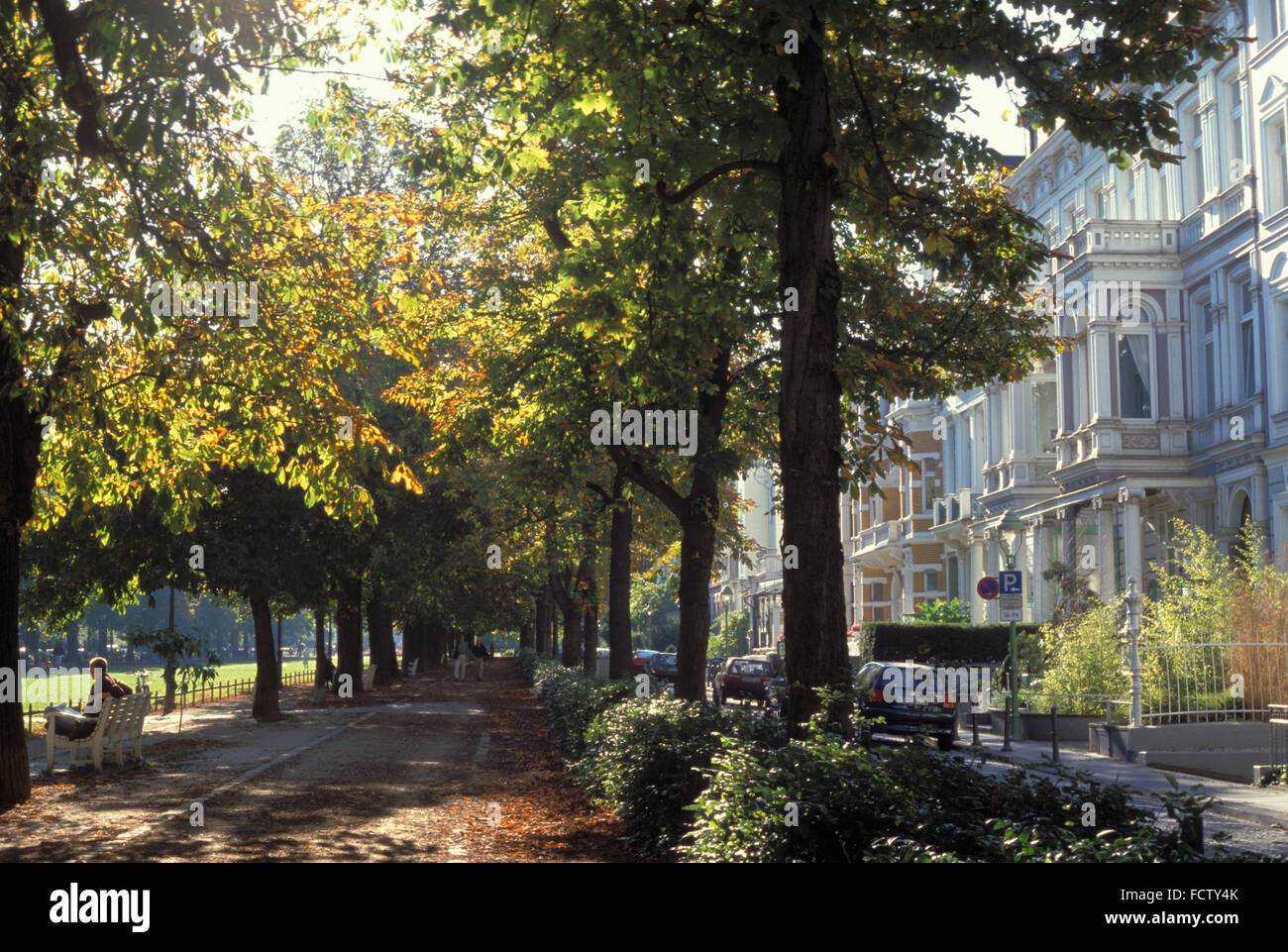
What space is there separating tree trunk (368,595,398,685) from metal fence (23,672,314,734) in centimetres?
501

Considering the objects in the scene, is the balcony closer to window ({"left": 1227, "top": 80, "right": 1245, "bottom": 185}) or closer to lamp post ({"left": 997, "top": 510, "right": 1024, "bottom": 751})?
window ({"left": 1227, "top": 80, "right": 1245, "bottom": 185})

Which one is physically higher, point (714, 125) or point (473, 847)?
point (714, 125)

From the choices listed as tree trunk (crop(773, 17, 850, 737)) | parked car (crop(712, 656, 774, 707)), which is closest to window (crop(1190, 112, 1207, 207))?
parked car (crop(712, 656, 774, 707))

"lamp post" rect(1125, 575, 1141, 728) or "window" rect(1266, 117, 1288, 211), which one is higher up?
"window" rect(1266, 117, 1288, 211)

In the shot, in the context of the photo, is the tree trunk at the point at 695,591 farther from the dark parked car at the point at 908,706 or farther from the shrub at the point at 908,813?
the shrub at the point at 908,813

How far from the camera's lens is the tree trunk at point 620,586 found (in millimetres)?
25656

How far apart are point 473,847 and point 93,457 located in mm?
8818

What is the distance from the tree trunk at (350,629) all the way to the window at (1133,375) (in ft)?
70.9

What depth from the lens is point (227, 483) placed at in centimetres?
2791

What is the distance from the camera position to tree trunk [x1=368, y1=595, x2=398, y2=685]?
48406 millimetres

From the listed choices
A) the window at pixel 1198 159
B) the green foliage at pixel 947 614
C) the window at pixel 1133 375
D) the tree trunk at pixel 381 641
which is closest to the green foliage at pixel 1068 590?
the window at pixel 1133 375

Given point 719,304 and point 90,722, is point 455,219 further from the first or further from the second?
point 90,722

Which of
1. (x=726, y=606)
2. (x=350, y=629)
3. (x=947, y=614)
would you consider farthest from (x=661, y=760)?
(x=726, y=606)
